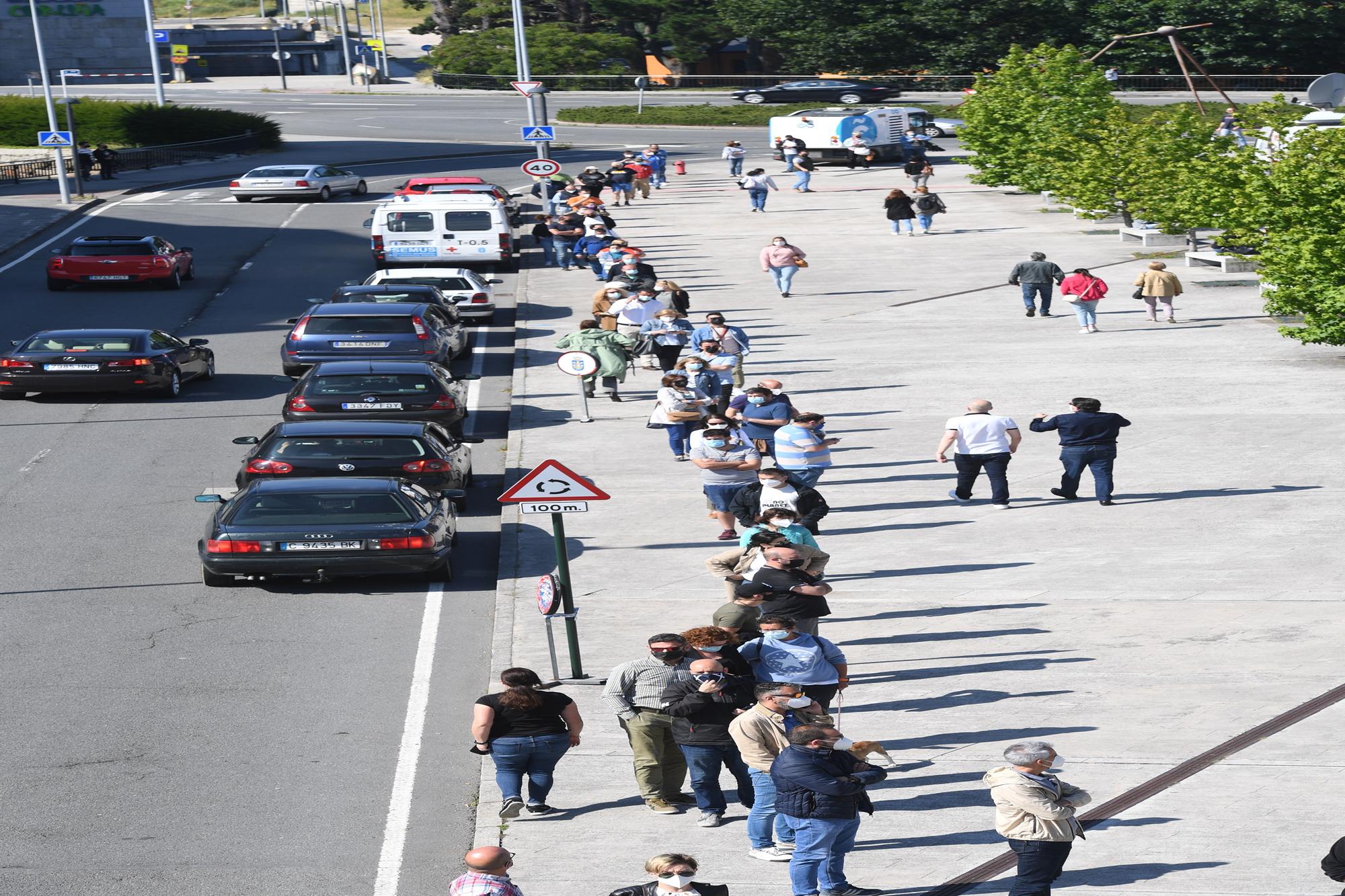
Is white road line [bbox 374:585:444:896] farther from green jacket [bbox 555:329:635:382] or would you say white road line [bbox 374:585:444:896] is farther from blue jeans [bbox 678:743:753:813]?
green jacket [bbox 555:329:635:382]

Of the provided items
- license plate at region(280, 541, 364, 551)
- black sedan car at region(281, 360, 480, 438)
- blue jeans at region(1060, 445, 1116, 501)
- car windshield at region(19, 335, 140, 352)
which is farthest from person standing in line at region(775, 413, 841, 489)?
car windshield at region(19, 335, 140, 352)

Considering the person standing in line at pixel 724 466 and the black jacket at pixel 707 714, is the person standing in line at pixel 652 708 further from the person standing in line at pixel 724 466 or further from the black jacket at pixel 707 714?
the person standing in line at pixel 724 466

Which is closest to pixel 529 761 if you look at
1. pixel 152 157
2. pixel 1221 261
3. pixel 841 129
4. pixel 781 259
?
pixel 781 259

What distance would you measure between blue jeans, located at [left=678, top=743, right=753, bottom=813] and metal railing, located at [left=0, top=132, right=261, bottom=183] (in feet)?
166

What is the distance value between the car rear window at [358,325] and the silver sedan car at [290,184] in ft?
91.5

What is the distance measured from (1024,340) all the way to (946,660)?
16969 mm

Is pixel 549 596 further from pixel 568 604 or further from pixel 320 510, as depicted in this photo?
pixel 320 510

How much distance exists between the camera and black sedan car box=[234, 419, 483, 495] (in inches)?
709

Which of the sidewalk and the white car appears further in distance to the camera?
the white car

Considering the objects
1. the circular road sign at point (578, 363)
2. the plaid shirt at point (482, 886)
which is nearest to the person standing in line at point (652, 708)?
the plaid shirt at point (482, 886)

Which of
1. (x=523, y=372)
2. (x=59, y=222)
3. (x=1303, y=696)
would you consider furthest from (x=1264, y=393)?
(x=59, y=222)

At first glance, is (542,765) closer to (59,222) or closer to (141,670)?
(141,670)

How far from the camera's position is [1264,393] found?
24953mm

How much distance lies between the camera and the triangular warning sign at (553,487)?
1380 cm
